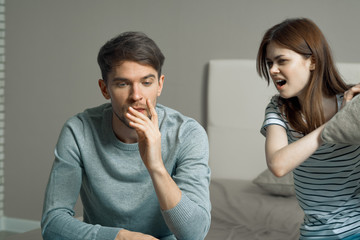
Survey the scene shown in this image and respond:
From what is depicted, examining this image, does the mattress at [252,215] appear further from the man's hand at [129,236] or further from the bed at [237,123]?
the man's hand at [129,236]

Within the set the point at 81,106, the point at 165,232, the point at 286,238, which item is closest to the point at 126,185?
the point at 165,232

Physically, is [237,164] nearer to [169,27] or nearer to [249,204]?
[249,204]

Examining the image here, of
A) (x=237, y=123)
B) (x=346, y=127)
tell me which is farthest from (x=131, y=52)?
(x=237, y=123)

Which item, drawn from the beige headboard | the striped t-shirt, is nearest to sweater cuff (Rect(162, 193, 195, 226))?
the striped t-shirt

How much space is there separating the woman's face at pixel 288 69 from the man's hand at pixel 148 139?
1.48 ft

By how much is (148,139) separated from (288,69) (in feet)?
1.72

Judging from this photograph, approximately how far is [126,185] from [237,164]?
1406 mm

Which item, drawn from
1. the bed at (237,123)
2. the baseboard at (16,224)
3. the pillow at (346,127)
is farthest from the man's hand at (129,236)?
the baseboard at (16,224)

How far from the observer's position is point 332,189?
4.97 ft

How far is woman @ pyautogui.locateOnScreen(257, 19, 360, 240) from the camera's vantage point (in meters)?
1.48

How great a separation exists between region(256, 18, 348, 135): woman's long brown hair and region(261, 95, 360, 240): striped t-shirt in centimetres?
4

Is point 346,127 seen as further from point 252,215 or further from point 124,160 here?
point 252,215

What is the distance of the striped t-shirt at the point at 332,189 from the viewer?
149cm

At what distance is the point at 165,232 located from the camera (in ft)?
4.95
